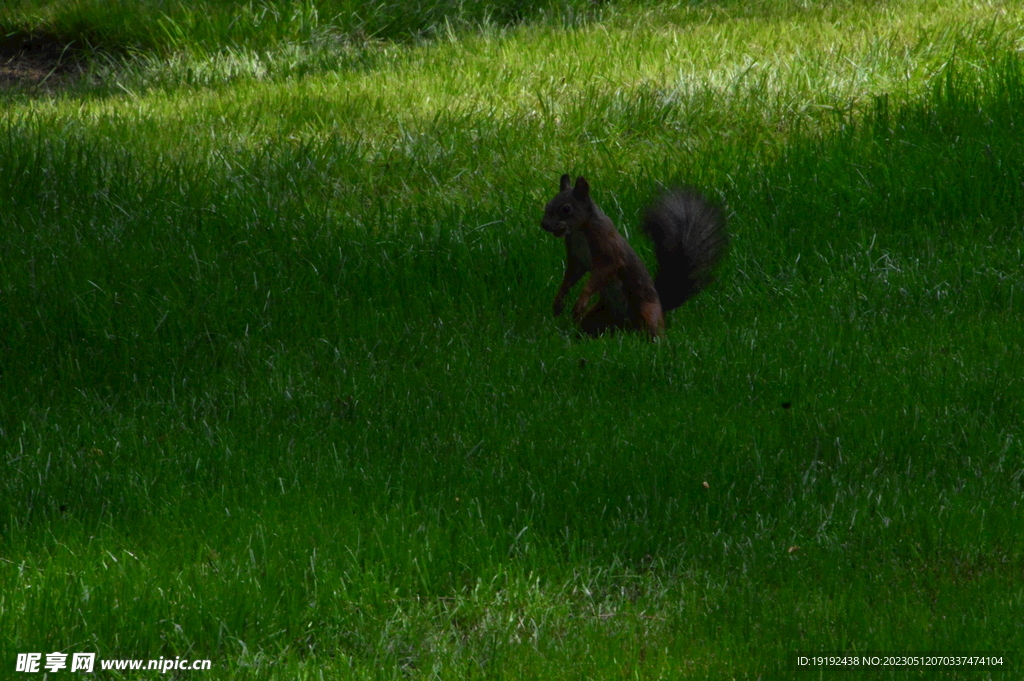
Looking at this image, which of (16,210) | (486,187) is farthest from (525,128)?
(16,210)

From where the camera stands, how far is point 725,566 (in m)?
3.41

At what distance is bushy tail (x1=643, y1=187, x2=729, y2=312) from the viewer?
5223 mm

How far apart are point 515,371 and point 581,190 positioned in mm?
880

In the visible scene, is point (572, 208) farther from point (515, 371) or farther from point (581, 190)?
point (515, 371)

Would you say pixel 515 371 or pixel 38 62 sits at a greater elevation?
pixel 38 62

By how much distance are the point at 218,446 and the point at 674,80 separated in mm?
4868

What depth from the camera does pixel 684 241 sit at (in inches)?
205

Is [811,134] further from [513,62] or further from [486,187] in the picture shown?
[513,62]

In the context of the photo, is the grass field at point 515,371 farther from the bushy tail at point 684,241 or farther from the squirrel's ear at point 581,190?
the squirrel's ear at point 581,190

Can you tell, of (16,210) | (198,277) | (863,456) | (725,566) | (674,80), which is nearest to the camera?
(725,566)

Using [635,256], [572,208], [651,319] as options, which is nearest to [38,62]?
[572,208]

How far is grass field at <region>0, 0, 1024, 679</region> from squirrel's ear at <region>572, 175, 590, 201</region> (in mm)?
678

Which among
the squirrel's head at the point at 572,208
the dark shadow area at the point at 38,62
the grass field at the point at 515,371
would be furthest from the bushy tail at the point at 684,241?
the dark shadow area at the point at 38,62

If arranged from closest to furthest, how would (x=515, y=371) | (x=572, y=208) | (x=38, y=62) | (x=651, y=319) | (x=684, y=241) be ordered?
(x=515, y=371) → (x=572, y=208) → (x=651, y=319) → (x=684, y=241) → (x=38, y=62)
